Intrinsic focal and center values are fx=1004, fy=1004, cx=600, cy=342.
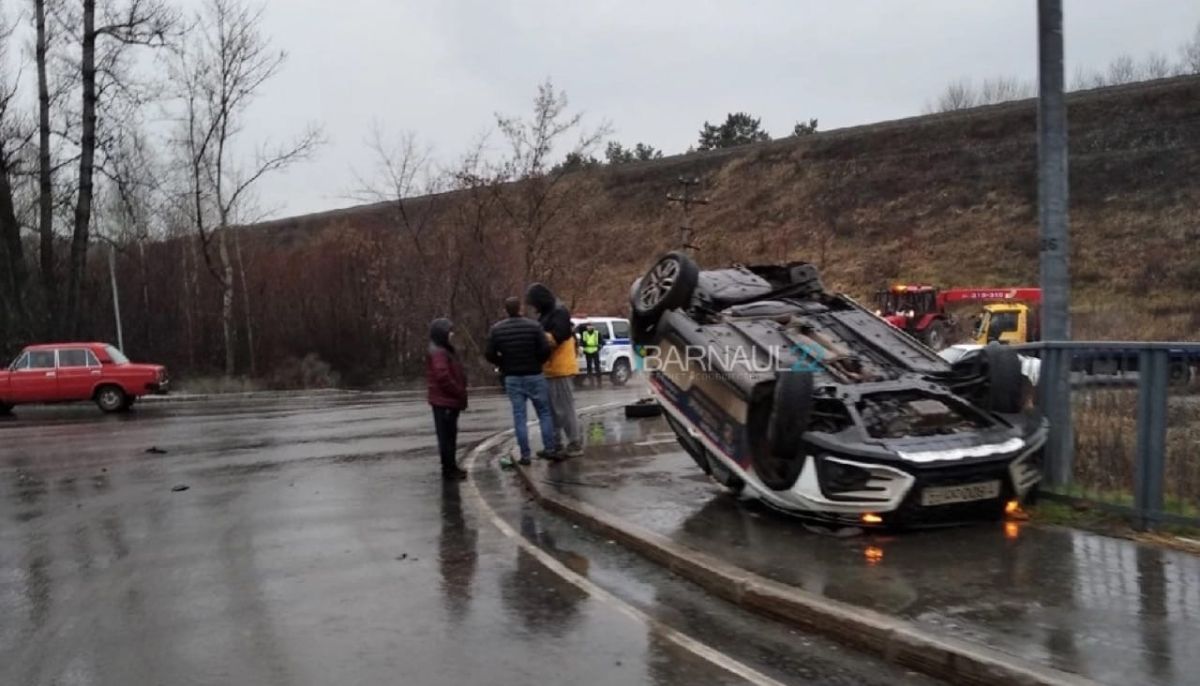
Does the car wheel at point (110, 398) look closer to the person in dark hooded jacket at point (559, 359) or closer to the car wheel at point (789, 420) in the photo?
the person in dark hooded jacket at point (559, 359)

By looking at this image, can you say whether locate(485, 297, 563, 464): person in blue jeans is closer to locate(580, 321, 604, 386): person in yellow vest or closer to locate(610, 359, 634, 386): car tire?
locate(580, 321, 604, 386): person in yellow vest

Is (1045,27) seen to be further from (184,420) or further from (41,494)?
(184,420)

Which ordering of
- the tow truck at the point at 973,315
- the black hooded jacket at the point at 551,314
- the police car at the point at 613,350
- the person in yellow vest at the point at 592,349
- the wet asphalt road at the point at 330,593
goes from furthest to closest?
the police car at the point at 613,350
the person in yellow vest at the point at 592,349
the tow truck at the point at 973,315
the black hooded jacket at the point at 551,314
the wet asphalt road at the point at 330,593

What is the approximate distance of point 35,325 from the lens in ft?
96.7

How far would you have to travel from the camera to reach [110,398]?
75.6ft

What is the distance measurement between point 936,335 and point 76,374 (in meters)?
25.0

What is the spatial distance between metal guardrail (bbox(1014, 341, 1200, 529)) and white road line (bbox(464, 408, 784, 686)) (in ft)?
12.1

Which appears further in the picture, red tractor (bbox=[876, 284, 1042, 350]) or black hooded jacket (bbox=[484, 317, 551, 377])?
red tractor (bbox=[876, 284, 1042, 350])

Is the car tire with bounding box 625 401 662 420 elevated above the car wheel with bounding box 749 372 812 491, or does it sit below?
below

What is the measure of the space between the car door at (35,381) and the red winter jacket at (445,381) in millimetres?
15809

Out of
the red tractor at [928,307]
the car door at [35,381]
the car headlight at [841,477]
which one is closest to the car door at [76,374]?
the car door at [35,381]

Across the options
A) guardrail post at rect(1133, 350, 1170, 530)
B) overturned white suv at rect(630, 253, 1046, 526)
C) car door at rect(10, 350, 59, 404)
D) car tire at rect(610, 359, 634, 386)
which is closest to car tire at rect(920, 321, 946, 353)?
car tire at rect(610, 359, 634, 386)

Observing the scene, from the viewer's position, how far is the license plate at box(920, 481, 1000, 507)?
269 inches

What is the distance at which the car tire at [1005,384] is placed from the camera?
7676 millimetres
